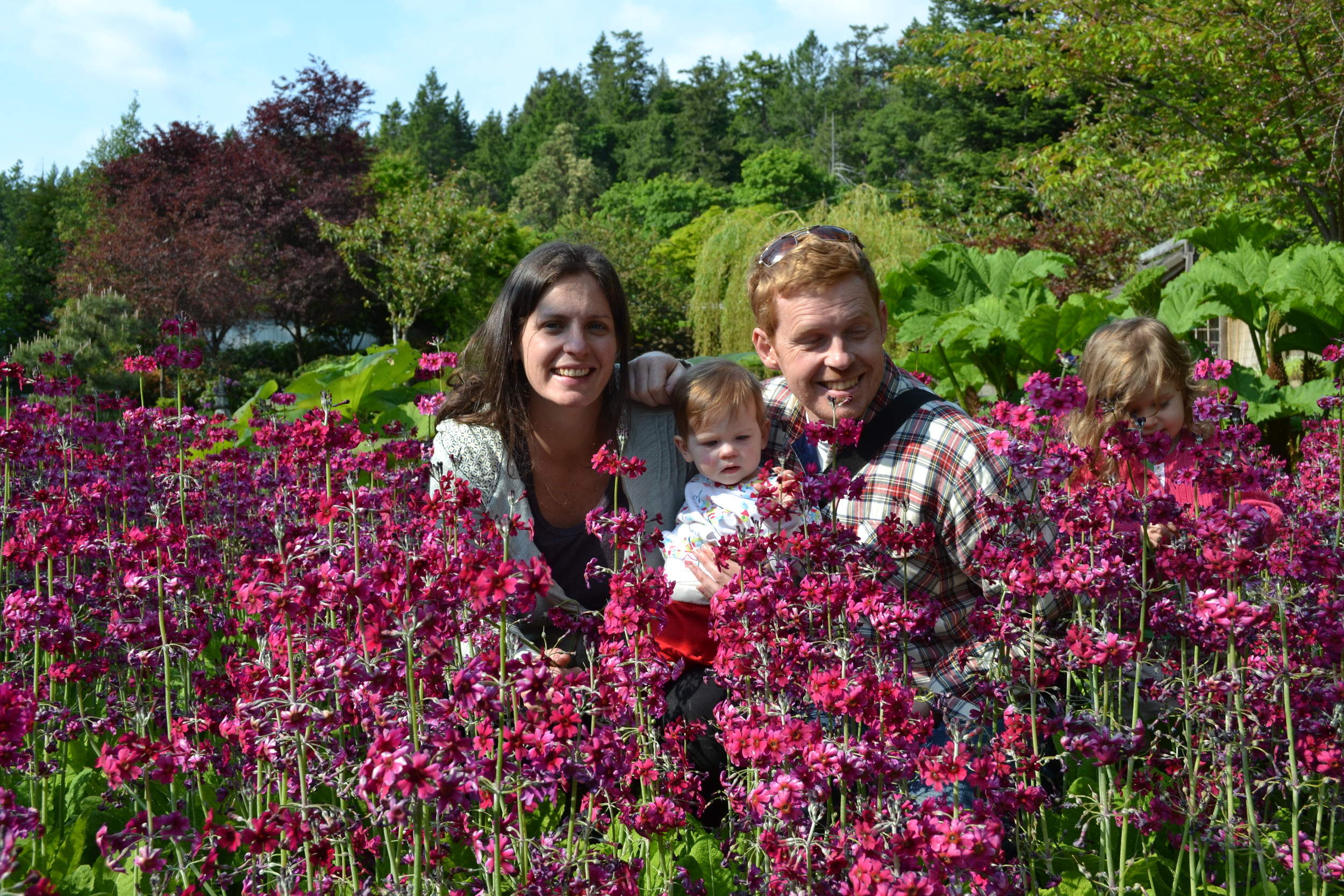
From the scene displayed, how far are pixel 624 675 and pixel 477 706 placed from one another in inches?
22.7

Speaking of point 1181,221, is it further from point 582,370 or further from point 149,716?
point 149,716

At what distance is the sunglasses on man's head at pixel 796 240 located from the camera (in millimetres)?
3574

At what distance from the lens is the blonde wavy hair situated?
446 cm

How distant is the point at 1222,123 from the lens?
45.7 ft

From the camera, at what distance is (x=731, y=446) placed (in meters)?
3.73

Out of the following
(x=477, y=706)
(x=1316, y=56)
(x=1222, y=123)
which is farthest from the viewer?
(x=1222, y=123)

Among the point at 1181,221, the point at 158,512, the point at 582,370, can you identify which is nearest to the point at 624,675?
the point at 158,512

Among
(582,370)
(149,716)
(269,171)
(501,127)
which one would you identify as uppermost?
(501,127)

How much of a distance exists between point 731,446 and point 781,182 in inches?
2090

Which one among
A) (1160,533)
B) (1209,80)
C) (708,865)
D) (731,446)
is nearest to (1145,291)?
(1209,80)

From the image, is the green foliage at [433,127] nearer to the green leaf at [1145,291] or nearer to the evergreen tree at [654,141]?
the evergreen tree at [654,141]

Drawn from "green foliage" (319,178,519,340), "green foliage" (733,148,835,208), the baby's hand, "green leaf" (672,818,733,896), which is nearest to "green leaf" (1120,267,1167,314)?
"green leaf" (672,818,733,896)

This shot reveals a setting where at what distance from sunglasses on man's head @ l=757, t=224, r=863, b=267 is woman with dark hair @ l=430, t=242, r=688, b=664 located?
626mm

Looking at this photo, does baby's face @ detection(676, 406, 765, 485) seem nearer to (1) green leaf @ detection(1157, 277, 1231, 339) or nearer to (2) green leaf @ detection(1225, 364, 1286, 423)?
(2) green leaf @ detection(1225, 364, 1286, 423)
